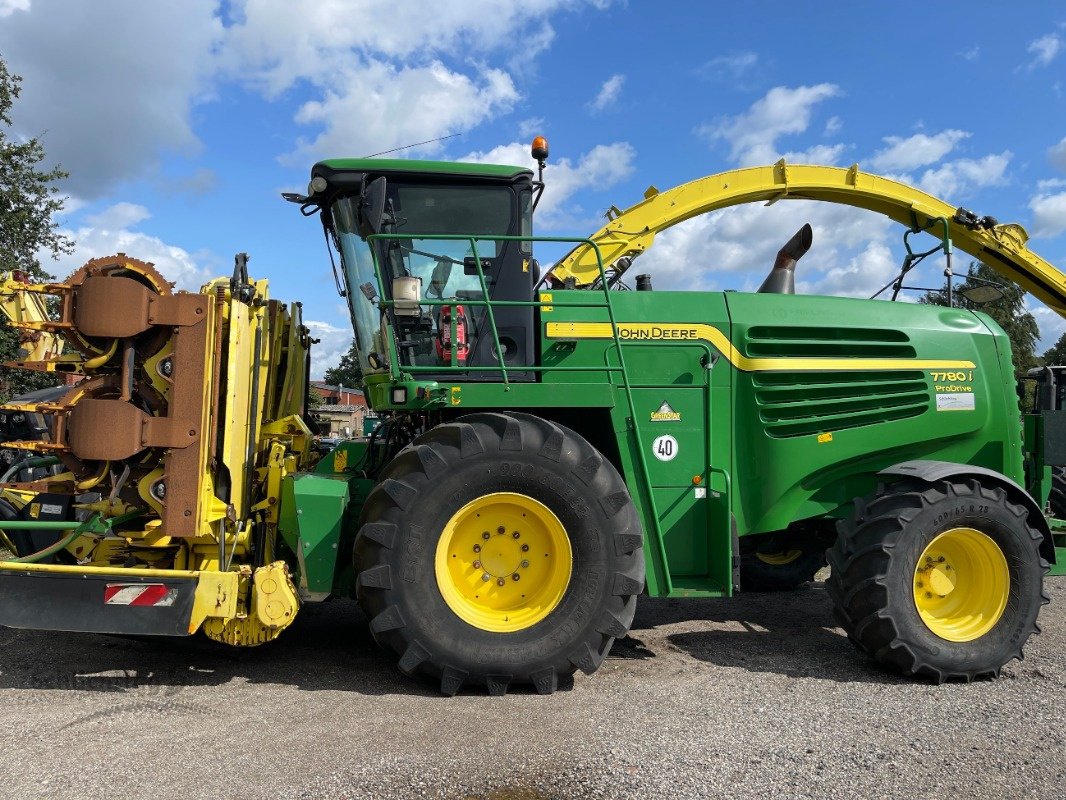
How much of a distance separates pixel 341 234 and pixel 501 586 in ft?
8.07

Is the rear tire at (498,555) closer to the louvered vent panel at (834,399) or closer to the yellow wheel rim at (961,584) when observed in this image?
the louvered vent panel at (834,399)

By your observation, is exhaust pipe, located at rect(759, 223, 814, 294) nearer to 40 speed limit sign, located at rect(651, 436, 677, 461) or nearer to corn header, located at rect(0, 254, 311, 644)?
40 speed limit sign, located at rect(651, 436, 677, 461)

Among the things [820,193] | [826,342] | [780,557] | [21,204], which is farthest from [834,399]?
[21,204]

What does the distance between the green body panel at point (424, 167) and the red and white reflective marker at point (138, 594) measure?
2664 mm

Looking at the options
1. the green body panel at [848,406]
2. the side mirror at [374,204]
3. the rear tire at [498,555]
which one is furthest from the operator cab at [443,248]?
the green body panel at [848,406]

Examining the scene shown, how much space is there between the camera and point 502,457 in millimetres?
4246

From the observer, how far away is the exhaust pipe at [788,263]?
242 inches

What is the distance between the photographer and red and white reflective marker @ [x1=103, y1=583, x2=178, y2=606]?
4082 mm

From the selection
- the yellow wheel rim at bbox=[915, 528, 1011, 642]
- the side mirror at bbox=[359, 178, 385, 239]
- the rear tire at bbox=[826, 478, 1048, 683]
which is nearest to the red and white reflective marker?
the side mirror at bbox=[359, 178, 385, 239]

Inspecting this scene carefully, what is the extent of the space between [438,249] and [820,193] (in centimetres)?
415

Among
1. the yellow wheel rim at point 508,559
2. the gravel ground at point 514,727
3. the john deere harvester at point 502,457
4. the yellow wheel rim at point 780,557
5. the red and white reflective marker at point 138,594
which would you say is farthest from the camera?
the yellow wheel rim at point 780,557

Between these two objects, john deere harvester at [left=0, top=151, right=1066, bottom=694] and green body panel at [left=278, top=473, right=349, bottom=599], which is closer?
john deere harvester at [left=0, top=151, right=1066, bottom=694]

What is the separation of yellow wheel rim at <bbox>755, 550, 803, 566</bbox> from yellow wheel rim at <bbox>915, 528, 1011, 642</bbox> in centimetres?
192

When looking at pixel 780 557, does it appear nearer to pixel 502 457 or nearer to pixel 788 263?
pixel 788 263
